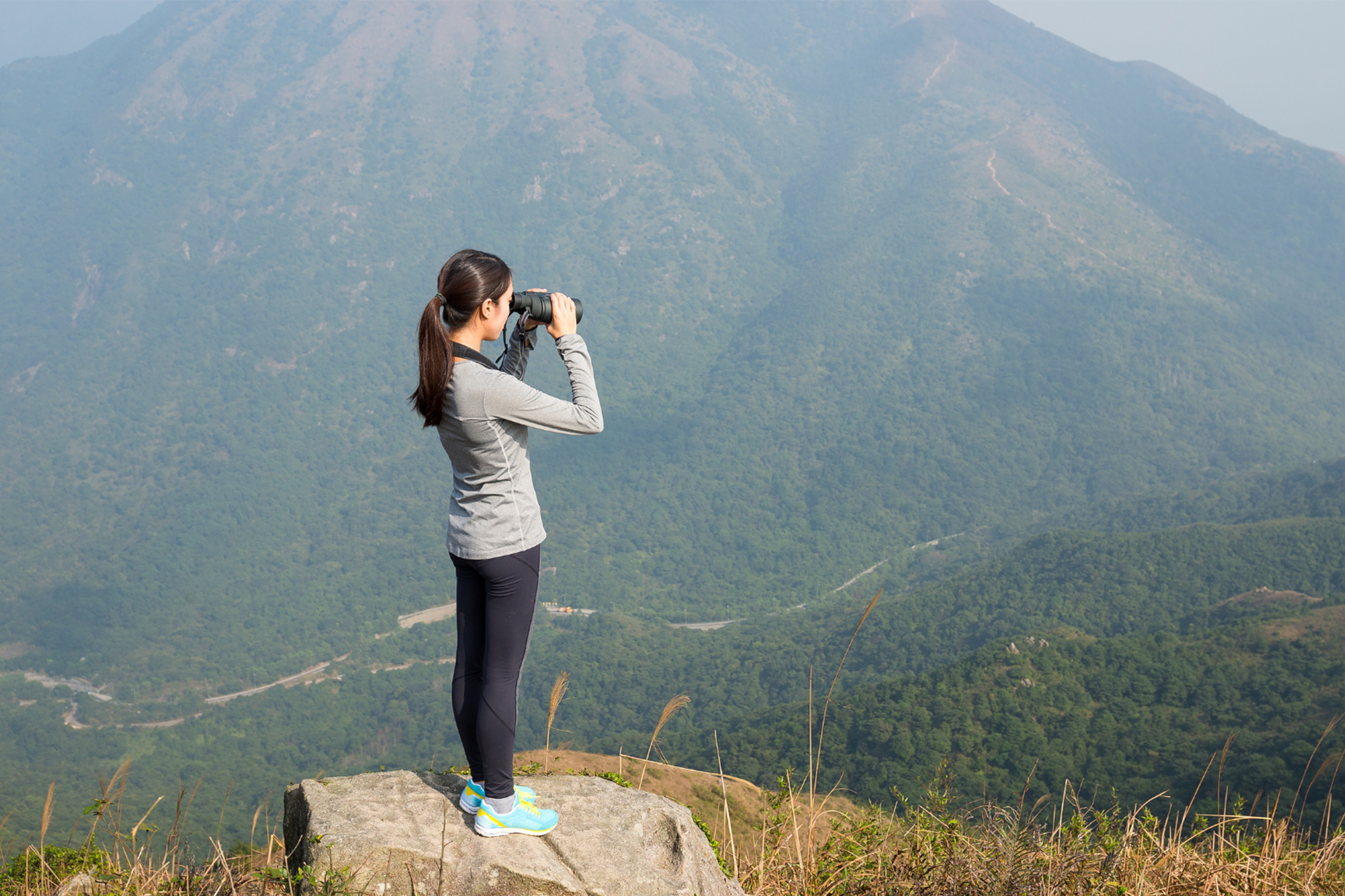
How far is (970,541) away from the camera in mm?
109625

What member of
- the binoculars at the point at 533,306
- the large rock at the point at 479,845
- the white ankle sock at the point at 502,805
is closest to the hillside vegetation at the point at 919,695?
the large rock at the point at 479,845

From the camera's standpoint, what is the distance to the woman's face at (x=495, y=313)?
345 centimetres

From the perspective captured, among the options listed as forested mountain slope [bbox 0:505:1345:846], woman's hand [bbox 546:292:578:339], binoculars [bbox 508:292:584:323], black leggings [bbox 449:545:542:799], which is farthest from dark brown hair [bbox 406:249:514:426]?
forested mountain slope [bbox 0:505:1345:846]

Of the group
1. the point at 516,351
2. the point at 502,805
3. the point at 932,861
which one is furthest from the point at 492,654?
the point at 932,861

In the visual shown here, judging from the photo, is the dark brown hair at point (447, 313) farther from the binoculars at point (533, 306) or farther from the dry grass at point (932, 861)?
the dry grass at point (932, 861)

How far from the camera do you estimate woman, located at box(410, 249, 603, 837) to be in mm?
3287

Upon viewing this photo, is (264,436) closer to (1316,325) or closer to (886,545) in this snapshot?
(886,545)

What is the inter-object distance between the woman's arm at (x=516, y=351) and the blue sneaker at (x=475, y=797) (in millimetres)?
1890

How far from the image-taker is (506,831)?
11.4ft

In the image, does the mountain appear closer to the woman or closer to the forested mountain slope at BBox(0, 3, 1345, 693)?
the forested mountain slope at BBox(0, 3, 1345, 693)

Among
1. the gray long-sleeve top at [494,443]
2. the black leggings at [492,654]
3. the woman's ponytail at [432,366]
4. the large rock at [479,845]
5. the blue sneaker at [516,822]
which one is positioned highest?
the woman's ponytail at [432,366]

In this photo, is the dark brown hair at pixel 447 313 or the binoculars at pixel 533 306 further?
the binoculars at pixel 533 306

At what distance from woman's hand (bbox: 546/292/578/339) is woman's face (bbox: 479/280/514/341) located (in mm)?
203

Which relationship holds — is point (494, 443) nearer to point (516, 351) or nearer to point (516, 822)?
point (516, 351)
